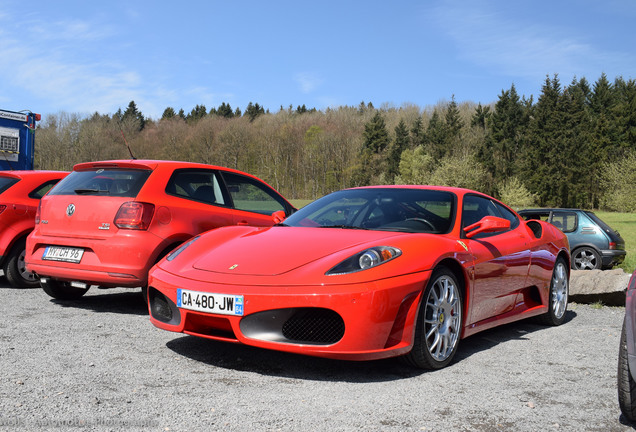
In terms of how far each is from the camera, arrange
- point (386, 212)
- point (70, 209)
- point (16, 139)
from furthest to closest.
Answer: point (16, 139), point (70, 209), point (386, 212)

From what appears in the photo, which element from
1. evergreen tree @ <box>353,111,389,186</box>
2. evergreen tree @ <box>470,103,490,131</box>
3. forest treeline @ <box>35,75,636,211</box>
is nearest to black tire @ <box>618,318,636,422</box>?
forest treeline @ <box>35,75,636,211</box>

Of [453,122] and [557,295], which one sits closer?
[557,295]

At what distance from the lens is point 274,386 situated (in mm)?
Answer: 3666

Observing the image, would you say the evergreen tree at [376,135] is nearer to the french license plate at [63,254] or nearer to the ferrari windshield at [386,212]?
the french license plate at [63,254]

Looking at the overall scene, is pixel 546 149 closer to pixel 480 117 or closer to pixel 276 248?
pixel 480 117

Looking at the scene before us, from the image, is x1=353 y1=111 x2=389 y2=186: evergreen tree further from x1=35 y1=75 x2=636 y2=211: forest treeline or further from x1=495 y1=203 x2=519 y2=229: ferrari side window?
x1=495 y1=203 x2=519 y2=229: ferrari side window

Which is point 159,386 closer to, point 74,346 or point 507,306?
point 74,346

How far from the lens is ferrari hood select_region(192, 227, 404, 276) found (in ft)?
13.2

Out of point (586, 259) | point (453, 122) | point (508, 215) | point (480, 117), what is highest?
point (480, 117)

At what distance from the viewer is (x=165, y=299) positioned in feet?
14.2

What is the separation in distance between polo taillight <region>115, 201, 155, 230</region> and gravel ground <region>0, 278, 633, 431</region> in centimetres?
95

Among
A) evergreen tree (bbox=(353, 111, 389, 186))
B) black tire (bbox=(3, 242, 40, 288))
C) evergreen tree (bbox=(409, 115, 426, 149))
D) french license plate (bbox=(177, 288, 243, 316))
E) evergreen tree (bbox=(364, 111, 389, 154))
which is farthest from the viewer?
evergreen tree (bbox=(364, 111, 389, 154))

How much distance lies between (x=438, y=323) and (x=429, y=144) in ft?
263

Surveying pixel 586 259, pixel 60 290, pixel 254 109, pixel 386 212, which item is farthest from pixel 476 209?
pixel 254 109
